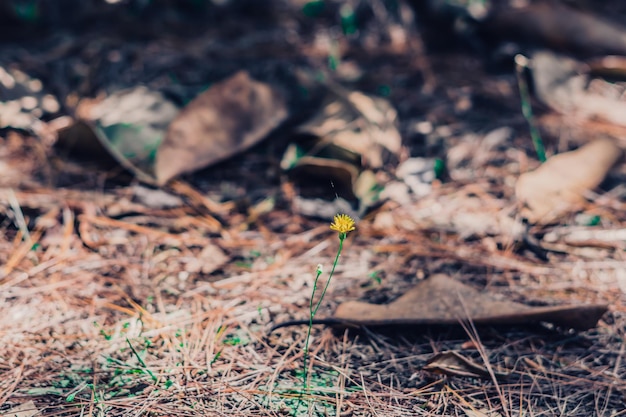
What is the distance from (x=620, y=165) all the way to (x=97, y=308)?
63.5 inches

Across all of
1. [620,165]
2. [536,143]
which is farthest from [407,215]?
[620,165]

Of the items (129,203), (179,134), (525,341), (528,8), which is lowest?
(525,341)

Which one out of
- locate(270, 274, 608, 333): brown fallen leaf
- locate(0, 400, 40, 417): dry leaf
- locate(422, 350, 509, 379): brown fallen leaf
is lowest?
locate(422, 350, 509, 379): brown fallen leaf

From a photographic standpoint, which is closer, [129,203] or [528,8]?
[129,203]

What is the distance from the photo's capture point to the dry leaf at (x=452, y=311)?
3.34ft

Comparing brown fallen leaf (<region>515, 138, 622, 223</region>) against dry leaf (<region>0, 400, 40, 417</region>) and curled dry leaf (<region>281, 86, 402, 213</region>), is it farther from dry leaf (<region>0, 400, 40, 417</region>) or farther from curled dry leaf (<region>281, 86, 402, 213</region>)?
dry leaf (<region>0, 400, 40, 417</region>)

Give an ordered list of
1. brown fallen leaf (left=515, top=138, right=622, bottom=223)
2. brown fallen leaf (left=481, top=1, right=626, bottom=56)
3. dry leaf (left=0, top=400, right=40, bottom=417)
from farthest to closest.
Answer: brown fallen leaf (left=481, top=1, right=626, bottom=56)
brown fallen leaf (left=515, top=138, right=622, bottom=223)
dry leaf (left=0, top=400, right=40, bottom=417)

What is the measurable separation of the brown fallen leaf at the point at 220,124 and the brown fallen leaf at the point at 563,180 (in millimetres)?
787

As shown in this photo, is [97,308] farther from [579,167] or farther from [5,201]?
[579,167]

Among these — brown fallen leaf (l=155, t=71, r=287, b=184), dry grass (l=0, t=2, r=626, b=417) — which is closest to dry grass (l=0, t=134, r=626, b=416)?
dry grass (l=0, t=2, r=626, b=417)

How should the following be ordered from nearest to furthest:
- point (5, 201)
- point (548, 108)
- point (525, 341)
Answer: point (525, 341)
point (5, 201)
point (548, 108)

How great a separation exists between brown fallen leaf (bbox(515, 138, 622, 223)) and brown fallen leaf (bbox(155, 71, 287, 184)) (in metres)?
0.79

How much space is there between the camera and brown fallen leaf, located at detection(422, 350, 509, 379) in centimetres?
93

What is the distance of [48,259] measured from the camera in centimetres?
124
